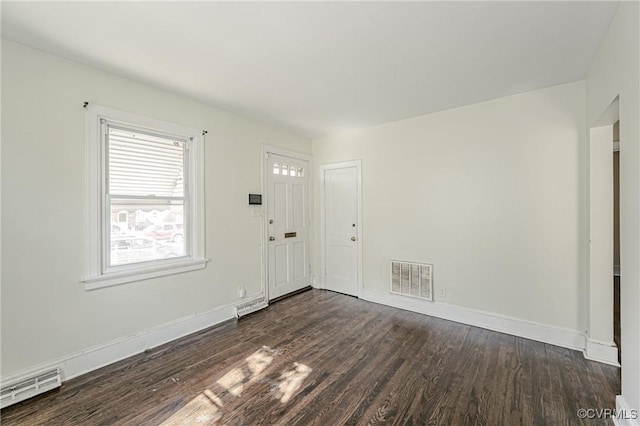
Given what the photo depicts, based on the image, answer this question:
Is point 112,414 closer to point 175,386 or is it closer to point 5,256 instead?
point 175,386

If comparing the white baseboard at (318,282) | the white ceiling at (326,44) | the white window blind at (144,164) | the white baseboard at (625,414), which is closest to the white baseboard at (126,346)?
the white window blind at (144,164)

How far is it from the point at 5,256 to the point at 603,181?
16.1 feet

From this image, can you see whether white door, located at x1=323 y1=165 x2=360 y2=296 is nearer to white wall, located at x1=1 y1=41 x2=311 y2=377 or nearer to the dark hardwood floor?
the dark hardwood floor

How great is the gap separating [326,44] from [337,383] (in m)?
2.67

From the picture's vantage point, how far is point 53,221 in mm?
2174

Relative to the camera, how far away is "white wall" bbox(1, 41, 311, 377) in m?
1.99

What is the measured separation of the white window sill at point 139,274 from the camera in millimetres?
2369

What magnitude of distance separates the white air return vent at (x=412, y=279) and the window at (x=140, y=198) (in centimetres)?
257

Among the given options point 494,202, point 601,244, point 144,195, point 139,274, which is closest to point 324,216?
point 494,202

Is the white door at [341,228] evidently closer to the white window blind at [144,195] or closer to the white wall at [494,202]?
the white wall at [494,202]

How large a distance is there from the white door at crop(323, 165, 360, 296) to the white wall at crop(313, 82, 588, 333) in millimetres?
330

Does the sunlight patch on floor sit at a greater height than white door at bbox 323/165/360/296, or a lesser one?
lesser

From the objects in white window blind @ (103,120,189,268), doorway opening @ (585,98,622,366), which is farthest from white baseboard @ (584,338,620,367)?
white window blind @ (103,120,189,268)

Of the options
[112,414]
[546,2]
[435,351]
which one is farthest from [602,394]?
[112,414]
